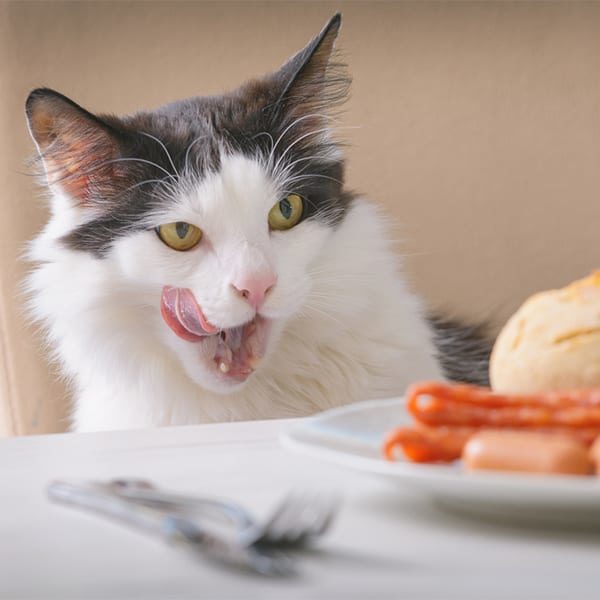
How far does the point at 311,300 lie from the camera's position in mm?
1372

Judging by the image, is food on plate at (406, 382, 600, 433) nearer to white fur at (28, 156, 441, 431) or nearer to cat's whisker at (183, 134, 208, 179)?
white fur at (28, 156, 441, 431)

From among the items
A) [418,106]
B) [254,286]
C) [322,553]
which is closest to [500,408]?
[322,553]

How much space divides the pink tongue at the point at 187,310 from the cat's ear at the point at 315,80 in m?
0.32

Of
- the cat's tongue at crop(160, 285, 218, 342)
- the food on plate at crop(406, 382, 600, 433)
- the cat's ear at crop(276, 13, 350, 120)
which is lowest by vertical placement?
the cat's tongue at crop(160, 285, 218, 342)

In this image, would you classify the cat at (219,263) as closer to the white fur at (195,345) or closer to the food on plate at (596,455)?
the white fur at (195,345)

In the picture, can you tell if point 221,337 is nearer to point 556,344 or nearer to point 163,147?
point 163,147

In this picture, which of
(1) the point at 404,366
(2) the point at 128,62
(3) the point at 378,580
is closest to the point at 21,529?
(3) the point at 378,580

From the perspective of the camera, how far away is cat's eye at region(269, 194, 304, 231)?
1.32 meters

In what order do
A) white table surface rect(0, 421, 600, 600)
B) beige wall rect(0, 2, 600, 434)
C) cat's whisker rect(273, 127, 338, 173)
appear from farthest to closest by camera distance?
1. beige wall rect(0, 2, 600, 434)
2. cat's whisker rect(273, 127, 338, 173)
3. white table surface rect(0, 421, 600, 600)

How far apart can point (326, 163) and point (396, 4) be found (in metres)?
0.72

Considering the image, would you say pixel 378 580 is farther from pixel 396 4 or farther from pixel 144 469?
pixel 396 4

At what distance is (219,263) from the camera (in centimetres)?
120

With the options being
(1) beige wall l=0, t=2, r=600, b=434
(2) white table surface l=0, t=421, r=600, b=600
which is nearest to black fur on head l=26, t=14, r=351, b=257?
(1) beige wall l=0, t=2, r=600, b=434

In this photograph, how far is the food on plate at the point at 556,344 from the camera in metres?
0.59
